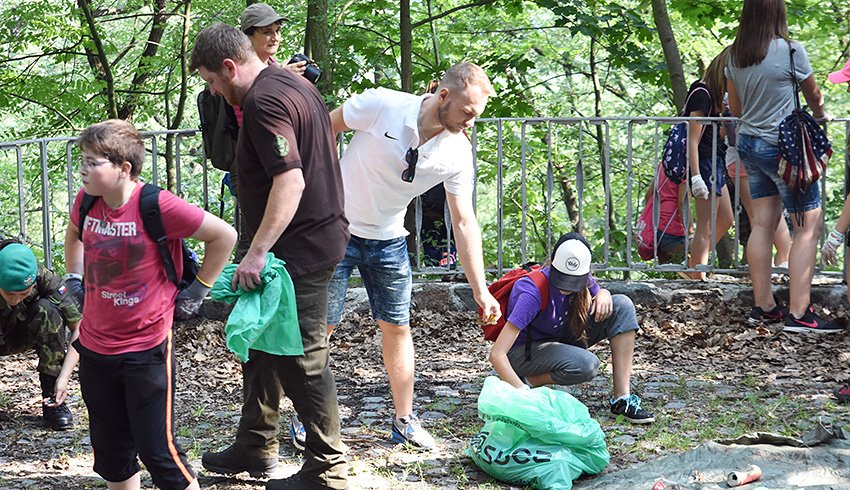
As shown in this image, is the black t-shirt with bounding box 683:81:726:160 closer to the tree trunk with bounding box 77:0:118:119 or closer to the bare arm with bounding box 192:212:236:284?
the bare arm with bounding box 192:212:236:284

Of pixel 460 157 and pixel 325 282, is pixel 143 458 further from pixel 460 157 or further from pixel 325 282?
pixel 460 157

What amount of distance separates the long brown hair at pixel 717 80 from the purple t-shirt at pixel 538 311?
2.73 m

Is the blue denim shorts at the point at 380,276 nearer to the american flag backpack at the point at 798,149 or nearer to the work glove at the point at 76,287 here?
the work glove at the point at 76,287

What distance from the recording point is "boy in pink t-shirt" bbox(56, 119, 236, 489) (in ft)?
11.9

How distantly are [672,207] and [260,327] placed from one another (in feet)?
16.3

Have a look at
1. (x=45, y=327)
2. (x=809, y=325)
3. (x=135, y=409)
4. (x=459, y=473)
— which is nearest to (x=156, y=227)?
(x=135, y=409)

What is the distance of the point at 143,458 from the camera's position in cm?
377

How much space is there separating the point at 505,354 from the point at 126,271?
198 centimetres

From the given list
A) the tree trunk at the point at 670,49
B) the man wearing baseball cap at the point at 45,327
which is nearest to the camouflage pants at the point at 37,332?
the man wearing baseball cap at the point at 45,327

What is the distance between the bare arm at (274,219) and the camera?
12.4ft

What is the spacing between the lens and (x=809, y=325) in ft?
23.7

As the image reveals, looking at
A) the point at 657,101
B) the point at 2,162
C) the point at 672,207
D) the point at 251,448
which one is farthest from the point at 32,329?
the point at 657,101

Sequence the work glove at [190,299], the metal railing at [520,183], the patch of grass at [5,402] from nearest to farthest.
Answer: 1. the work glove at [190,299]
2. the patch of grass at [5,402]
3. the metal railing at [520,183]

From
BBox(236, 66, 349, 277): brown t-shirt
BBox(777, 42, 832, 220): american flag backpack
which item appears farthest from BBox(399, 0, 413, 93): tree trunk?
BBox(236, 66, 349, 277): brown t-shirt
